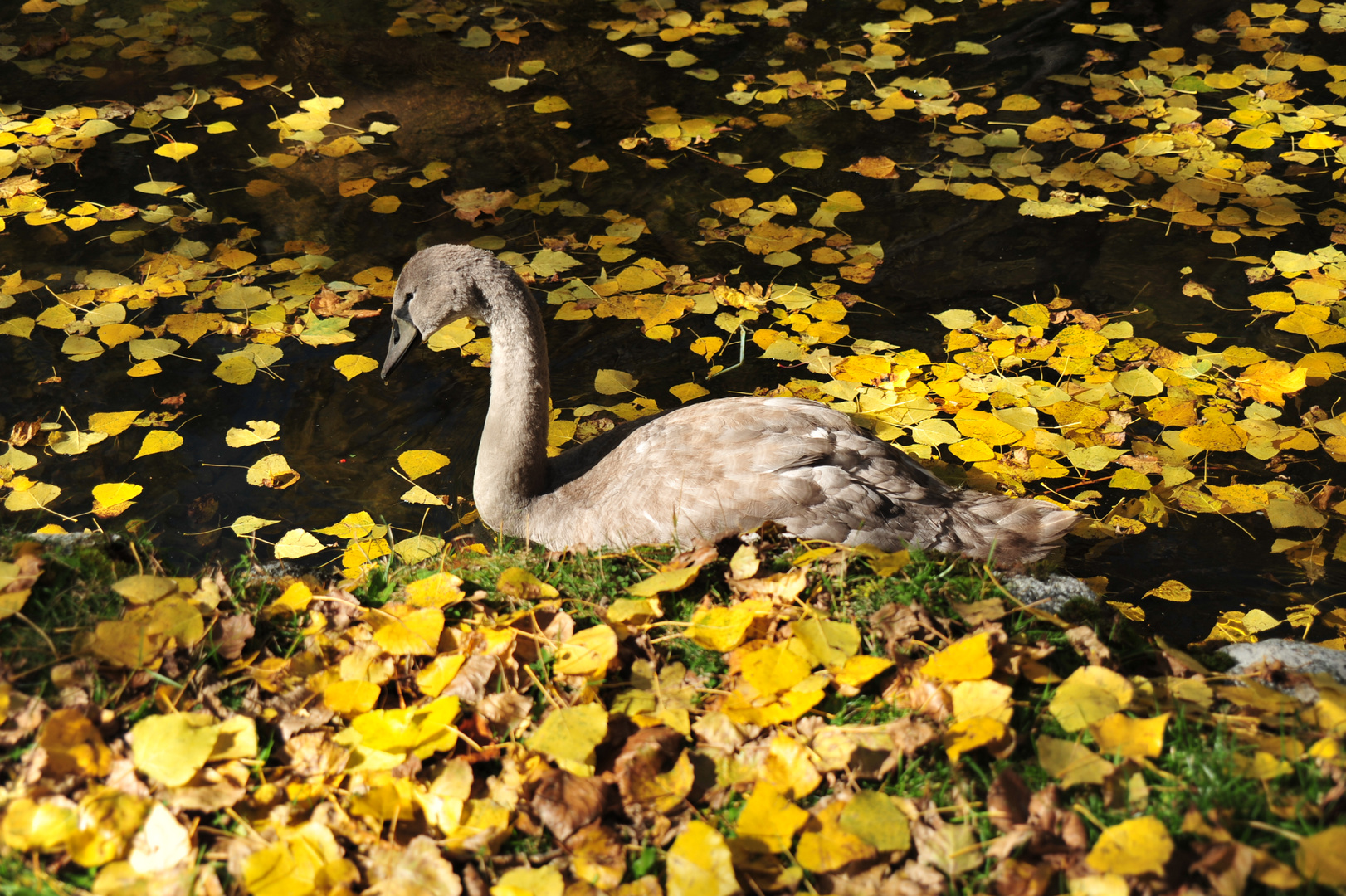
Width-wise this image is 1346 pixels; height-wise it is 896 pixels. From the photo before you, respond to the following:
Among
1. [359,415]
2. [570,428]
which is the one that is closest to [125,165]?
[359,415]

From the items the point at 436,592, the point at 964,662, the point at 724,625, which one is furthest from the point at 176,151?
the point at 964,662

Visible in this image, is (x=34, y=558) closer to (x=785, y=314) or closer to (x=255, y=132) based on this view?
(x=785, y=314)

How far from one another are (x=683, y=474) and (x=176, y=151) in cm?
423

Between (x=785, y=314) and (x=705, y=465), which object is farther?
(x=785, y=314)

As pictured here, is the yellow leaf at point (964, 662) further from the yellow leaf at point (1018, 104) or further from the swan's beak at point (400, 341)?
the yellow leaf at point (1018, 104)

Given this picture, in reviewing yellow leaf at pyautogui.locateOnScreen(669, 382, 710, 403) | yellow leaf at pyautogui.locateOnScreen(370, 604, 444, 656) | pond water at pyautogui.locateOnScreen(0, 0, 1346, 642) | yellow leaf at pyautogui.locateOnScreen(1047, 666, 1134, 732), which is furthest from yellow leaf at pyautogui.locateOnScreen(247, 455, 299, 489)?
yellow leaf at pyautogui.locateOnScreen(1047, 666, 1134, 732)

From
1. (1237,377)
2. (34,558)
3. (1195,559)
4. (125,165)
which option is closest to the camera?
(34,558)

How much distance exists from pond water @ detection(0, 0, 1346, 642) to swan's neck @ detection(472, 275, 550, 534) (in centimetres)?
43

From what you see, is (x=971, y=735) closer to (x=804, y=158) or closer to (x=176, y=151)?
(x=804, y=158)

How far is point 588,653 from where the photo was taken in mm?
2305

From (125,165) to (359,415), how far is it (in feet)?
8.70

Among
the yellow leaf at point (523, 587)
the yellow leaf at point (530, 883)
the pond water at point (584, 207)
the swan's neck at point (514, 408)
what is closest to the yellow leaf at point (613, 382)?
the pond water at point (584, 207)

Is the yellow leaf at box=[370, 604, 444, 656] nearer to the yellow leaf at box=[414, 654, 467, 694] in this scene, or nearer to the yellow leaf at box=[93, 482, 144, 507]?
the yellow leaf at box=[414, 654, 467, 694]

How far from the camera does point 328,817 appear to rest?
6.49 ft
